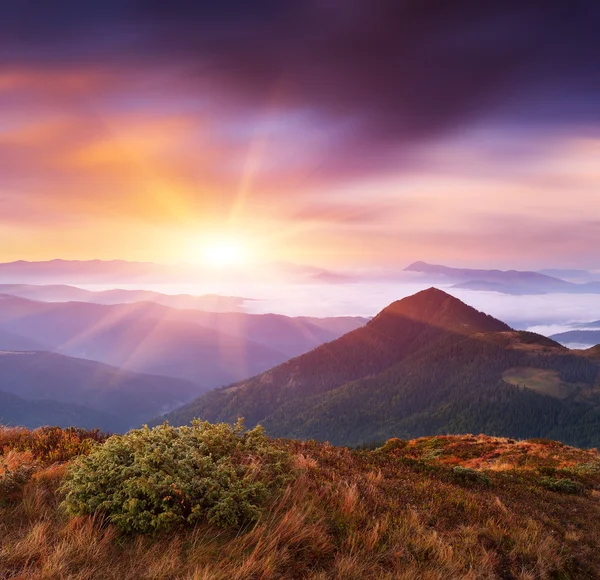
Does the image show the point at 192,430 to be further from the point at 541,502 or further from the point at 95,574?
the point at 541,502

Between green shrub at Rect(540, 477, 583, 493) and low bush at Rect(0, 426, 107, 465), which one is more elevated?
low bush at Rect(0, 426, 107, 465)

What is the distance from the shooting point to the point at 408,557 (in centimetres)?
679

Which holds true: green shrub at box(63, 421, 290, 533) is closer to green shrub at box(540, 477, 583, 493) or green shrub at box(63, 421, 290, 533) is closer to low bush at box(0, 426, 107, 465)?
low bush at box(0, 426, 107, 465)

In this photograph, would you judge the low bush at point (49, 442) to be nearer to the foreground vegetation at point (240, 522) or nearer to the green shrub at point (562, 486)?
the foreground vegetation at point (240, 522)

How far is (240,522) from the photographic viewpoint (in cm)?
681

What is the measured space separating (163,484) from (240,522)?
4.47ft

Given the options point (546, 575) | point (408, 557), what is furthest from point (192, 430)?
point (546, 575)

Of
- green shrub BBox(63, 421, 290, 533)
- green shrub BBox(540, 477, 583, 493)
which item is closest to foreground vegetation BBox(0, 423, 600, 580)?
green shrub BBox(63, 421, 290, 533)

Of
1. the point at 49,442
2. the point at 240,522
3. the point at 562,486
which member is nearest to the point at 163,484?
the point at 240,522

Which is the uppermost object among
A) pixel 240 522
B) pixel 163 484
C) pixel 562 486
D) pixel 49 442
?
pixel 163 484

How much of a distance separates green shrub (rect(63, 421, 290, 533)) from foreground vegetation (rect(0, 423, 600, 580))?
26mm

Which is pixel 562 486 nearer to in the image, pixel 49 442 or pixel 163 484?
pixel 163 484

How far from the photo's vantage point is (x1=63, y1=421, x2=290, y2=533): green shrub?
633 centimetres

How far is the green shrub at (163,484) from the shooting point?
633 centimetres
